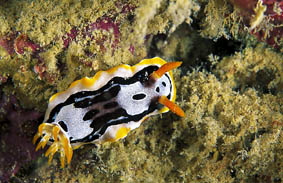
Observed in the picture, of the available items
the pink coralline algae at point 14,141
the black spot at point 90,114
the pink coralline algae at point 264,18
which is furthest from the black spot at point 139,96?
the pink coralline algae at point 14,141

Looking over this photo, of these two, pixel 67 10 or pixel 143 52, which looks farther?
pixel 143 52

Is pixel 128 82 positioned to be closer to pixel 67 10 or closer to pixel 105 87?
pixel 105 87

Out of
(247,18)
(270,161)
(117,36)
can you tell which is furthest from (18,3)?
(270,161)

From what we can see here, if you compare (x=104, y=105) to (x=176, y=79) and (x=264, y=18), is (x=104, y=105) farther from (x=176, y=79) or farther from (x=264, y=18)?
(x=264, y=18)

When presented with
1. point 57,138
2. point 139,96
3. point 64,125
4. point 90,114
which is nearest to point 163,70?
point 139,96

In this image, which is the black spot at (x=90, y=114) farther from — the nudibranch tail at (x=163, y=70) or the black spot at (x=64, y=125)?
the nudibranch tail at (x=163, y=70)

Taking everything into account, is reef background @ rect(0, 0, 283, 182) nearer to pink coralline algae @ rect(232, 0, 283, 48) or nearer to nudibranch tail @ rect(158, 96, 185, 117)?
pink coralline algae @ rect(232, 0, 283, 48)

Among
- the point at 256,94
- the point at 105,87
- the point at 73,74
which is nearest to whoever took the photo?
the point at 105,87
